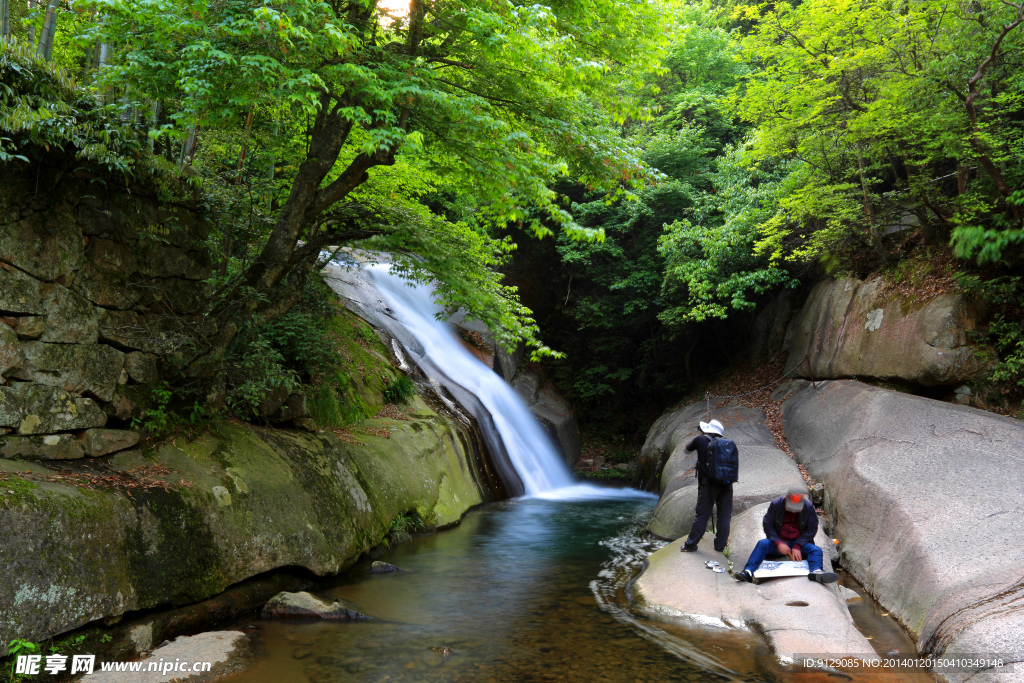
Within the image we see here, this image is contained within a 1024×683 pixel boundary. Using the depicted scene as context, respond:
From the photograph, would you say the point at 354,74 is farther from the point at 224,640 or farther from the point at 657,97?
the point at 657,97

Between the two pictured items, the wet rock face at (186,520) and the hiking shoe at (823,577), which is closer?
the wet rock face at (186,520)

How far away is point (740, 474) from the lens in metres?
10.8

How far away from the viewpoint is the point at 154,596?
5516 mm

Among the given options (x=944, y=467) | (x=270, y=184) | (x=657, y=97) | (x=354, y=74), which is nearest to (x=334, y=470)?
(x=270, y=184)

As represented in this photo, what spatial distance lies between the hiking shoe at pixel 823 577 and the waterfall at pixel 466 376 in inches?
339

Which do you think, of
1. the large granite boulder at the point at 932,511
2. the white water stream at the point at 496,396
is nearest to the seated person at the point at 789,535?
the large granite boulder at the point at 932,511

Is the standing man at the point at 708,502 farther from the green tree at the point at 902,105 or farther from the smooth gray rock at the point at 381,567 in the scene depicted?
the green tree at the point at 902,105

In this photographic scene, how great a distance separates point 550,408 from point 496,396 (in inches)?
178

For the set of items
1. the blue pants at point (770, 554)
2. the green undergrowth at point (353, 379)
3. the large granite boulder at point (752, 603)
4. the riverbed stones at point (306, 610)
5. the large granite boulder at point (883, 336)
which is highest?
the large granite boulder at point (883, 336)

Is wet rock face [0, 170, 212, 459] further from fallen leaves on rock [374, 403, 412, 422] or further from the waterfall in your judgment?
the waterfall

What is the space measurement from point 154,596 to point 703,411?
1469cm

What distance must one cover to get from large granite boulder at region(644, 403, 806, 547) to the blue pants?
144 centimetres

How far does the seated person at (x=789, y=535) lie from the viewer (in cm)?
694

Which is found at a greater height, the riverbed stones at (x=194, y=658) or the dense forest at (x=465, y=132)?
the dense forest at (x=465, y=132)
